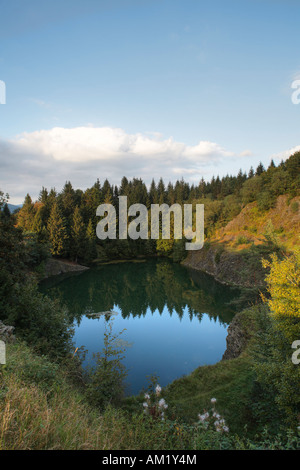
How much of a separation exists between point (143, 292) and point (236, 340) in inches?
779

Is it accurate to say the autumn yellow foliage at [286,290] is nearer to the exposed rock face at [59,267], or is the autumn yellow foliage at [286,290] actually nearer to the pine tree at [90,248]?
the exposed rock face at [59,267]

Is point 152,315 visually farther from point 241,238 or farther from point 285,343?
point 241,238

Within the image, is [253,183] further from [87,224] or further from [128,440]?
[128,440]

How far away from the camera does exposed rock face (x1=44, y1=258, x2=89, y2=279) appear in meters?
41.6

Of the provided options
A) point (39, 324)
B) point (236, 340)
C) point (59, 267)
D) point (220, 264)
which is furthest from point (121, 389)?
point (59, 267)

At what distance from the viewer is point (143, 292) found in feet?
110

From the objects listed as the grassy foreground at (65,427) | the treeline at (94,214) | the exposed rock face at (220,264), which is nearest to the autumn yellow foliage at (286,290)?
the grassy foreground at (65,427)

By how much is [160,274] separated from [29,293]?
34.3 meters

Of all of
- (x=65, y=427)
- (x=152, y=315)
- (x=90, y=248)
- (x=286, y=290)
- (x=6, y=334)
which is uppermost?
(x=286, y=290)

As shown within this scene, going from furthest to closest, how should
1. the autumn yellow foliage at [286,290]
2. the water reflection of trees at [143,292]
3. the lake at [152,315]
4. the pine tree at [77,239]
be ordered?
the pine tree at [77,239] < the water reflection of trees at [143,292] < the lake at [152,315] < the autumn yellow foliage at [286,290]

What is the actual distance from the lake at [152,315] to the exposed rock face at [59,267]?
2056mm

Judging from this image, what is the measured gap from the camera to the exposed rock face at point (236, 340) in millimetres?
13961

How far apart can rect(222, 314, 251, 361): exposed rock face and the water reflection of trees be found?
24.9 ft

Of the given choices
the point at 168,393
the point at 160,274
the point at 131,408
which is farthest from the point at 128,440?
the point at 160,274
